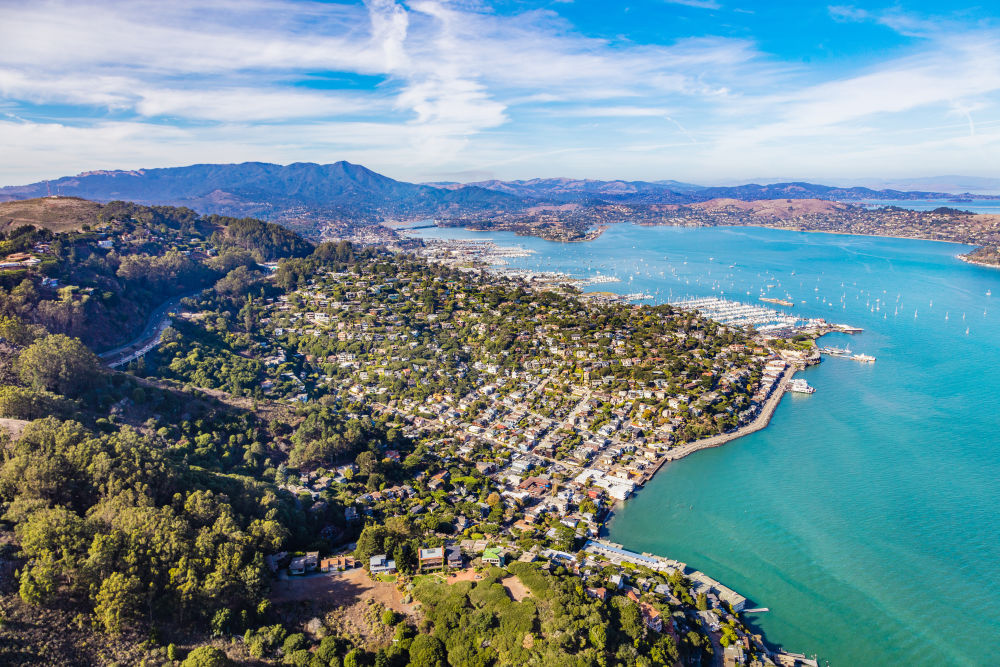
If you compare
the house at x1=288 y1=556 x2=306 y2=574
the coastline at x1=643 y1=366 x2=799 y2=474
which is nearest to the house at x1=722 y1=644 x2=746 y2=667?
the coastline at x1=643 y1=366 x2=799 y2=474

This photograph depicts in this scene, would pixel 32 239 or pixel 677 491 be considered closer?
pixel 677 491

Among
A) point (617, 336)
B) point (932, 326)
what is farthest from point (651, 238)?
point (617, 336)

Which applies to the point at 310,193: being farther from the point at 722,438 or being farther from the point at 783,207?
the point at 722,438

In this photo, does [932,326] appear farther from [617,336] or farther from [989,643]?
[989,643]

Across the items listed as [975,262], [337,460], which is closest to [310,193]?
[975,262]

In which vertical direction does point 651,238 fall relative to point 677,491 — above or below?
above

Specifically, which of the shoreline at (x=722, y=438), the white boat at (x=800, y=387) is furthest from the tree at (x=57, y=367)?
the white boat at (x=800, y=387)

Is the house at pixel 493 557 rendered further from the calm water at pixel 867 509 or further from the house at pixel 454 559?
the calm water at pixel 867 509
